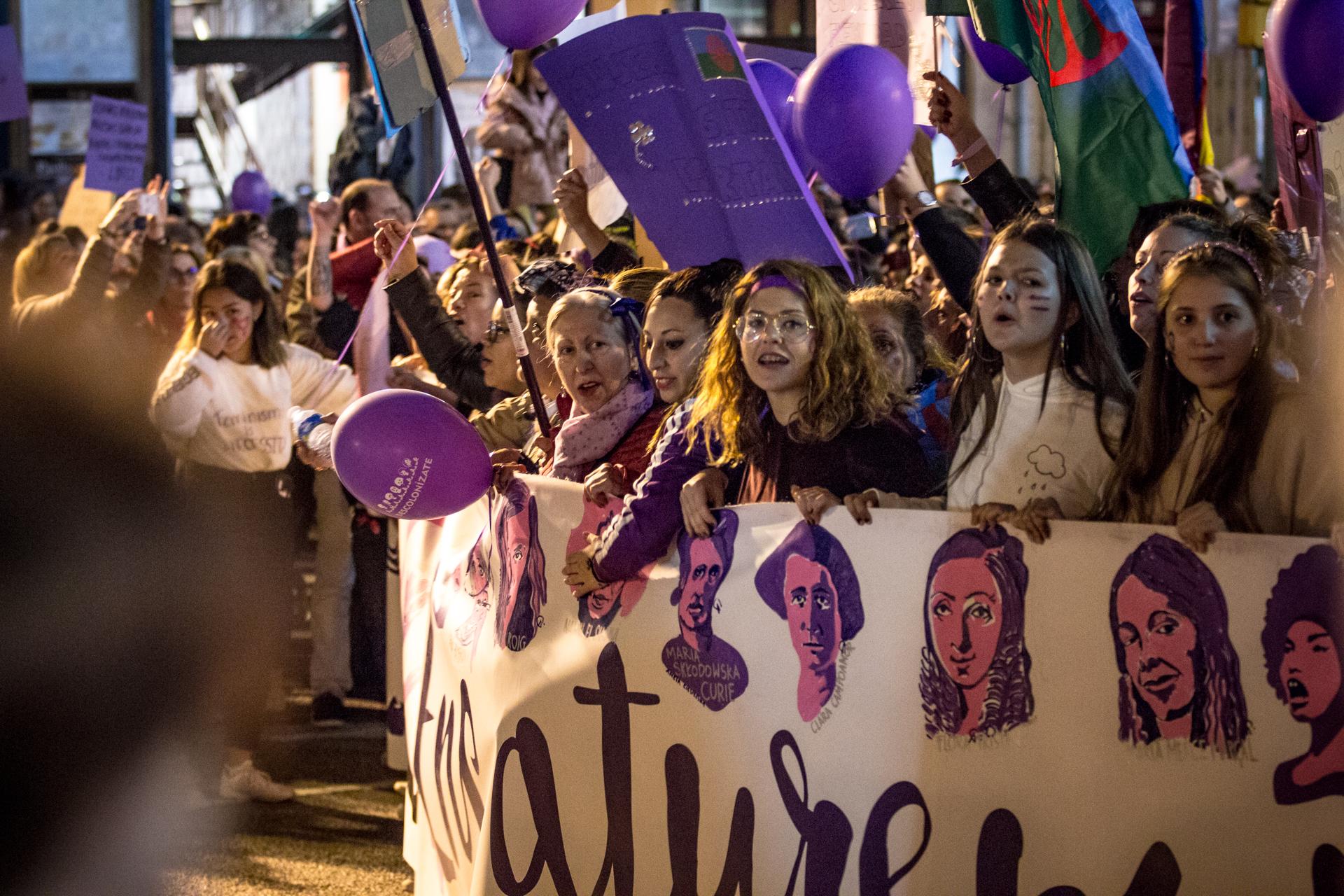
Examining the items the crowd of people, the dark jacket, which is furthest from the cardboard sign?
the dark jacket

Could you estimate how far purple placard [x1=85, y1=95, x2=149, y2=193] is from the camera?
818 cm

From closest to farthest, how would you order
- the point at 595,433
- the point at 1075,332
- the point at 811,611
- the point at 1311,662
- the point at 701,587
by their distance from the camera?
1. the point at 1311,662
2. the point at 811,611
3. the point at 1075,332
4. the point at 701,587
5. the point at 595,433

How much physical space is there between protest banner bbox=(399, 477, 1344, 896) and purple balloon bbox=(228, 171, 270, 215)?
28.4 feet

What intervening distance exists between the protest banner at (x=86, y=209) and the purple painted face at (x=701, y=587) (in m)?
6.30

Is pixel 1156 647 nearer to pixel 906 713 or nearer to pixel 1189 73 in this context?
pixel 906 713

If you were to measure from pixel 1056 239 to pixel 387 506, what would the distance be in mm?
1736

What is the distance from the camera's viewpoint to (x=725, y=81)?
160 inches

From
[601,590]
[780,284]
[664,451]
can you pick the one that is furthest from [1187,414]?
[601,590]

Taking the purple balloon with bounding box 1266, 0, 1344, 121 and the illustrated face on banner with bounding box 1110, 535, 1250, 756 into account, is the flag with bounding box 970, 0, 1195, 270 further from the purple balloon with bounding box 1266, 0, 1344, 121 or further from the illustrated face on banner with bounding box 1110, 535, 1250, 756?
the illustrated face on banner with bounding box 1110, 535, 1250, 756

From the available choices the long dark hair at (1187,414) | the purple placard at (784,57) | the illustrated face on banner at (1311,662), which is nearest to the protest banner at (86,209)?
the purple placard at (784,57)

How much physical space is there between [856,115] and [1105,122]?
0.74 m

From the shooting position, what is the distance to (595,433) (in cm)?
392

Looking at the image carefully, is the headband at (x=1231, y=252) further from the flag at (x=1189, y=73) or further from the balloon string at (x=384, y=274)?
the flag at (x=1189, y=73)

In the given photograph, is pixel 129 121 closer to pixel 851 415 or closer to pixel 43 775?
pixel 43 775
